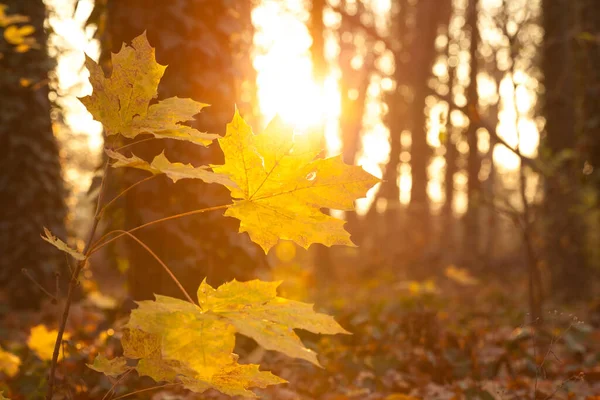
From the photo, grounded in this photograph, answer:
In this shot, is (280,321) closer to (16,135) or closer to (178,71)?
(178,71)

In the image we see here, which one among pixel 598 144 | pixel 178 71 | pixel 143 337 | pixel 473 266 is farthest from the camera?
pixel 473 266

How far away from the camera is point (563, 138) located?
683 centimetres

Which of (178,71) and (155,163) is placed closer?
(155,163)

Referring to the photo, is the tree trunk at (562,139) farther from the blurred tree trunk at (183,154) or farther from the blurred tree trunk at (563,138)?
the blurred tree trunk at (183,154)

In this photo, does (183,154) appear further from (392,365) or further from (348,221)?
(348,221)

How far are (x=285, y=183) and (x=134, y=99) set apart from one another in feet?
1.37

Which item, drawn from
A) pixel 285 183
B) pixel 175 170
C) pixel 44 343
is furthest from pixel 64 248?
pixel 44 343

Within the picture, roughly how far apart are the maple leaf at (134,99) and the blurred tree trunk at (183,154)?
179 cm

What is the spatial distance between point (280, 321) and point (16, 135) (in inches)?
226

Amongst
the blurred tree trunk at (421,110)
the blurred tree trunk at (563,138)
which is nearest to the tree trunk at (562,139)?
the blurred tree trunk at (563,138)

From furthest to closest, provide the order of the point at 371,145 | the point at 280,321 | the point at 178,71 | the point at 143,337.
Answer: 1. the point at 371,145
2. the point at 178,71
3. the point at 143,337
4. the point at 280,321

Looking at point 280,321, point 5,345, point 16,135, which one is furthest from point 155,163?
point 16,135

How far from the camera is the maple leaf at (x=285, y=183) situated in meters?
1.36

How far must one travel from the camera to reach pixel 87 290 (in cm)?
646
